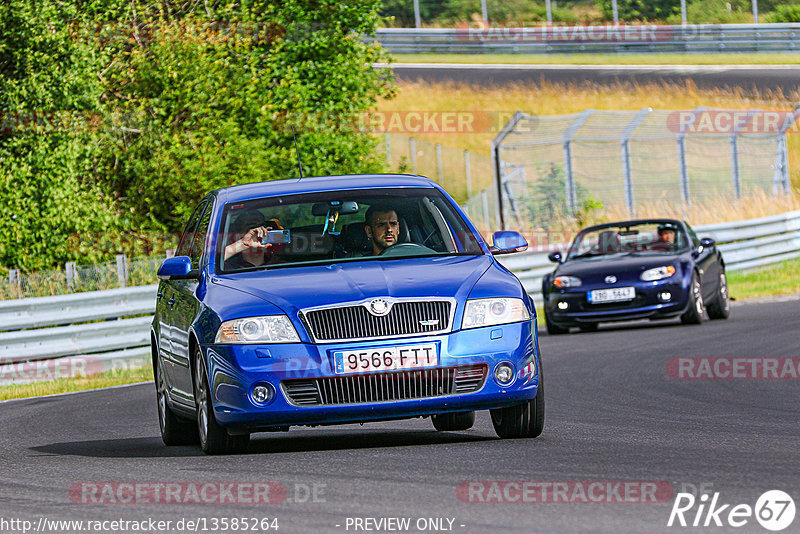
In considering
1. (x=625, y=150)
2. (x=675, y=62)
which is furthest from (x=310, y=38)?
(x=675, y=62)

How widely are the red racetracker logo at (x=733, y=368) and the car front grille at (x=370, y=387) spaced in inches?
194

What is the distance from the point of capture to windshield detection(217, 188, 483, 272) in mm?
9086

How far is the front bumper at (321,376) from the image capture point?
8055mm

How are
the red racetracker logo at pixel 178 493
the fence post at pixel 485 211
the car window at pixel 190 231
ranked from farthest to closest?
the fence post at pixel 485 211 < the car window at pixel 190 231 < the red racetracker logo at pixel 178 493

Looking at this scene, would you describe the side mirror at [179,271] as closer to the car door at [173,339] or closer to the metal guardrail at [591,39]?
the car door at [173,339]

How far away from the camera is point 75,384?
641 inches

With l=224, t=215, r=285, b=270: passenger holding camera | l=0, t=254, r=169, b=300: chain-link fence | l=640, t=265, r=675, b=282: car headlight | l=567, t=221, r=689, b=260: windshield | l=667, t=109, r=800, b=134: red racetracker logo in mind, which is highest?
l=224, t=215, r=285, b=270: passenger holding camera

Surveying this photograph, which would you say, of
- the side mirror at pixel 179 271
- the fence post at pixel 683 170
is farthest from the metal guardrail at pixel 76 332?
the fence post at pixel 683 170

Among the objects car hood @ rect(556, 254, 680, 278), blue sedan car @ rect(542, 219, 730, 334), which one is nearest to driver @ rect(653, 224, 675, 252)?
blue sedan car @ rect(542, 219, 730, 334)

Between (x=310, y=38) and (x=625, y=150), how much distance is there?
647 cm

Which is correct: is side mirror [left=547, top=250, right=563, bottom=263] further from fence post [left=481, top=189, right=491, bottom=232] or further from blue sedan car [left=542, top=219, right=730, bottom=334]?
fence post [left=481, top=189, right=491, bottom=232]

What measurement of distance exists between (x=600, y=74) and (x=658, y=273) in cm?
3244

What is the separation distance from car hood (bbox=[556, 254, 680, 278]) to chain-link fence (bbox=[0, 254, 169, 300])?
18.1 feet

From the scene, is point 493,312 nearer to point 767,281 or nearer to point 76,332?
point 76,332
